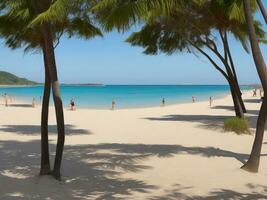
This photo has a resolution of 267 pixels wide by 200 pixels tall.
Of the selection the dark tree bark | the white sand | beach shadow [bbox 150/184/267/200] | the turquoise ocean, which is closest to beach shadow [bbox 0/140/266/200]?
the white sand

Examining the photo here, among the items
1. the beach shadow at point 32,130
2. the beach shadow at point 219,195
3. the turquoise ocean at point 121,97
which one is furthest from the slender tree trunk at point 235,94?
the turquoise ocean at point 121,97

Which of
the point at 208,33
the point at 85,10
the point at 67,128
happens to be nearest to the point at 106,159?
the point at 85,10

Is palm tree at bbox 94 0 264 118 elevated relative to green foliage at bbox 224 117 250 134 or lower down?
elevated

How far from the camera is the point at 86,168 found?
10.7 metres

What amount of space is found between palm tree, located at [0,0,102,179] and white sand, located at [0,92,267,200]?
2.91ft

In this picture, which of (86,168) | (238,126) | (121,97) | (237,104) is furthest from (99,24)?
(121,97)

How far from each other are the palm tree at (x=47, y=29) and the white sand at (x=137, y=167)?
887 millimetres

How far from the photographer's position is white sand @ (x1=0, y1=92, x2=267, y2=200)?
28.0 ft

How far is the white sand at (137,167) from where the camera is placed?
8531 millimetres

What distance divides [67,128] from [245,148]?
8586 millimetres

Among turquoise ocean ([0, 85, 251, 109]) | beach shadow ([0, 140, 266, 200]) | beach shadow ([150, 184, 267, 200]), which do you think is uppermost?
turquoise ocean ([0, 85, 251, 109])

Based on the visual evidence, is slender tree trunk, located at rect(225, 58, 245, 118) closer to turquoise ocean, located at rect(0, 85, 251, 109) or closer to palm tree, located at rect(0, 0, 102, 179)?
palm tree, located at rect(0, 0, 102, 179)

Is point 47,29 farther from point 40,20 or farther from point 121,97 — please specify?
point 121,97

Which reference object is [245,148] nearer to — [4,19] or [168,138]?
[168,138]
